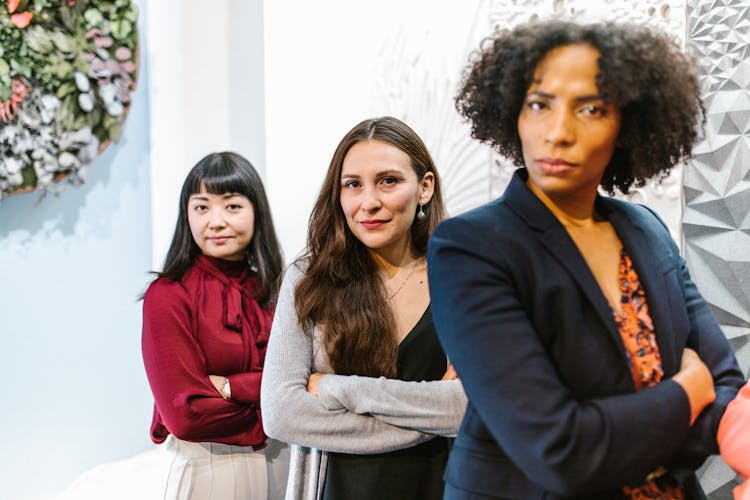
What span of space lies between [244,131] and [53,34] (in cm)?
91

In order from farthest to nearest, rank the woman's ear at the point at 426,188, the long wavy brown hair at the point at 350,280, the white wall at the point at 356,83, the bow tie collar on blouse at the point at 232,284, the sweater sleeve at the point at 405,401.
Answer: the white wall at the point at 356,83
the bow tie collar on blouse at the point at 232,284
the woman's ear at the point at 426,188
the long wavy brown hair at the point at 350,280
the sweater sleeve at the point at 405,401

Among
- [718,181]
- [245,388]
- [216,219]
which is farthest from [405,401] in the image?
[718,181]

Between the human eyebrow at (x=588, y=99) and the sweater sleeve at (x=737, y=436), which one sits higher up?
the human eyebrow at (x=588, y=99)

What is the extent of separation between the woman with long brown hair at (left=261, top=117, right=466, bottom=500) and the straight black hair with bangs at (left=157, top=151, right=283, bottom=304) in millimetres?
552

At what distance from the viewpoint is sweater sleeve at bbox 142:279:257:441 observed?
2205mm

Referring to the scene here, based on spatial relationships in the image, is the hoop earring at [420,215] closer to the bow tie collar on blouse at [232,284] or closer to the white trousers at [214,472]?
the bow tie collar on blouse at [232,284]

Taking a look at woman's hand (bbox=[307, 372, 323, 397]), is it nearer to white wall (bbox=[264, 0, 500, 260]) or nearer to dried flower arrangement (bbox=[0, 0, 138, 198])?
white wall (bbox=[264, 0, 500, 260])

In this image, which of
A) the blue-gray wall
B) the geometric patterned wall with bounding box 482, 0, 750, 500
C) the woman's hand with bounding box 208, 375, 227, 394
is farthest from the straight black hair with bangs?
the geometric patterned wall with bounding box 482, 0, 750, 500

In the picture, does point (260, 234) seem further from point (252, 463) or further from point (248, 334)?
point (252, 463)

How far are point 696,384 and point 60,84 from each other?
2.74 meters

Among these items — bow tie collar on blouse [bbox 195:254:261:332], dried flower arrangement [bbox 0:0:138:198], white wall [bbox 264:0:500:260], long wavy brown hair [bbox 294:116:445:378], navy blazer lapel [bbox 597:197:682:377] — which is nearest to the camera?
navy blazer lapel [bbox 597:197:682:377]

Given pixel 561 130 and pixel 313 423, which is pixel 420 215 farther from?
pixel 561 130

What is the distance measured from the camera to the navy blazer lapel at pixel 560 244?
111cm

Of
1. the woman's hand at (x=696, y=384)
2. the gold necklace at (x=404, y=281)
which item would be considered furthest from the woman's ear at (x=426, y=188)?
the woman's hand at (x=696, y=384)
